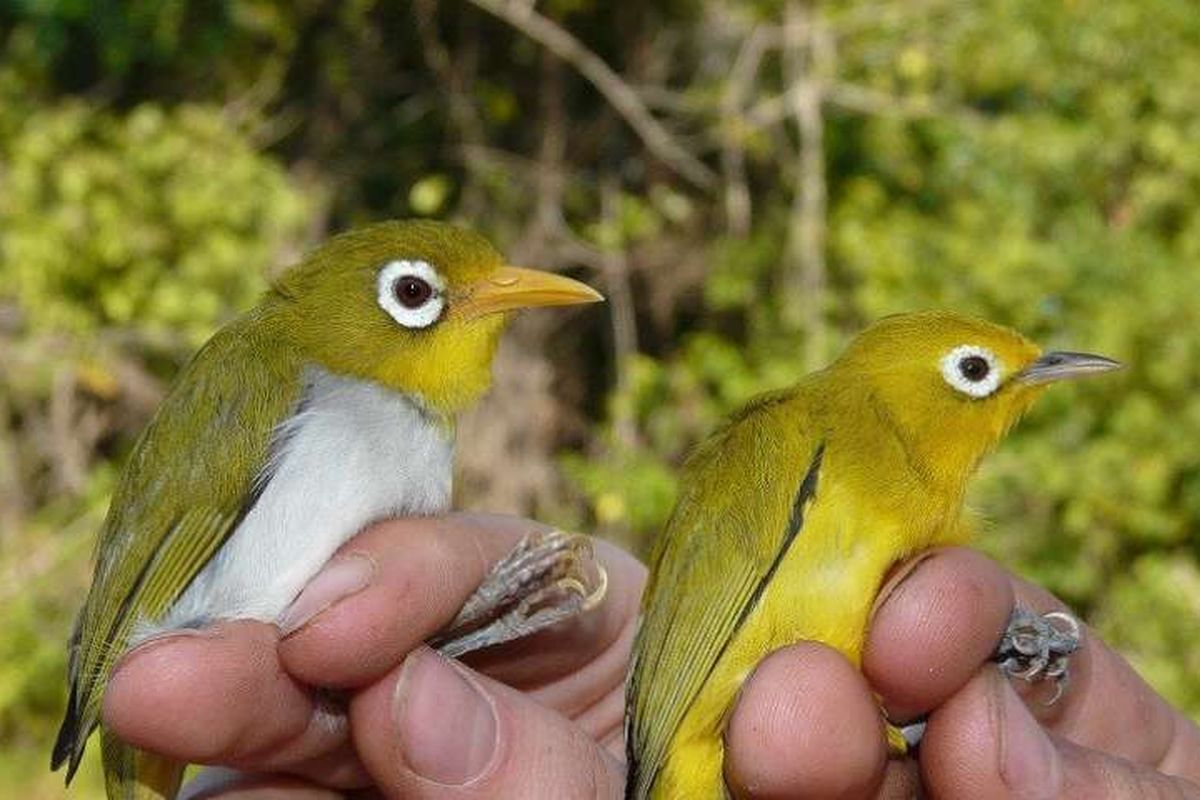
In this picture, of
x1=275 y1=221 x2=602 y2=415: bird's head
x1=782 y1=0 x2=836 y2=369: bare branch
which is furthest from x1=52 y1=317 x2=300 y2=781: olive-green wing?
x1=782 y1=0 x2=836 y2=369: bare branch

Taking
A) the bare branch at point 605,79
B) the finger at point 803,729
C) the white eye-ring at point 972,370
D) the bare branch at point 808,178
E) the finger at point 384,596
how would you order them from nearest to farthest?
the finger at point 803,729 < the finger at point 384,596 < the white eye-ring at point 972,370 < the bare branch at point 605,79 < the bare branch at point 808,178

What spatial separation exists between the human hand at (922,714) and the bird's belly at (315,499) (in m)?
0.74

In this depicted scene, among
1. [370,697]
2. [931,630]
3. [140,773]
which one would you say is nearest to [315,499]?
[370,697]

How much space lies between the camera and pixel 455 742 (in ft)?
7.36

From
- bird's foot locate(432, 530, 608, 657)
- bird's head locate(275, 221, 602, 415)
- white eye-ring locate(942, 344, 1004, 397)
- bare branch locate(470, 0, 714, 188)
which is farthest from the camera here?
bare branch locate(470, 0, 714, 188)

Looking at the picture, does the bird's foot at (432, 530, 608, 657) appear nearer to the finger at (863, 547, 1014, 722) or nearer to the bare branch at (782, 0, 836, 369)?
the finger at (863, 547, 1014, 722)

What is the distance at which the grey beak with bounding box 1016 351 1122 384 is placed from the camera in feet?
7.85

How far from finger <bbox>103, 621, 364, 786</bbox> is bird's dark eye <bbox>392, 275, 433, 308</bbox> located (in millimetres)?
640

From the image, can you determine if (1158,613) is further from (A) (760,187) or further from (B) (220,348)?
(B) (220,348)

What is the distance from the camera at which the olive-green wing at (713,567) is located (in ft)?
7.26

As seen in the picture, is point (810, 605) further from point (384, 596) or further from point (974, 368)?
point (384, 596)

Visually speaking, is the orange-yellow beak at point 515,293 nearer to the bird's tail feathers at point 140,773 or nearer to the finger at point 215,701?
the finger at point 215,701

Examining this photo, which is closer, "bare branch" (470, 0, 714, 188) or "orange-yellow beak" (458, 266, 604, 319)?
"orange-yellow beak" (458, 266, 604, 319)

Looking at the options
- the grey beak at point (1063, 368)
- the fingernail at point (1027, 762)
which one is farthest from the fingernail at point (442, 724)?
the grey beak at point (1063, 368)
